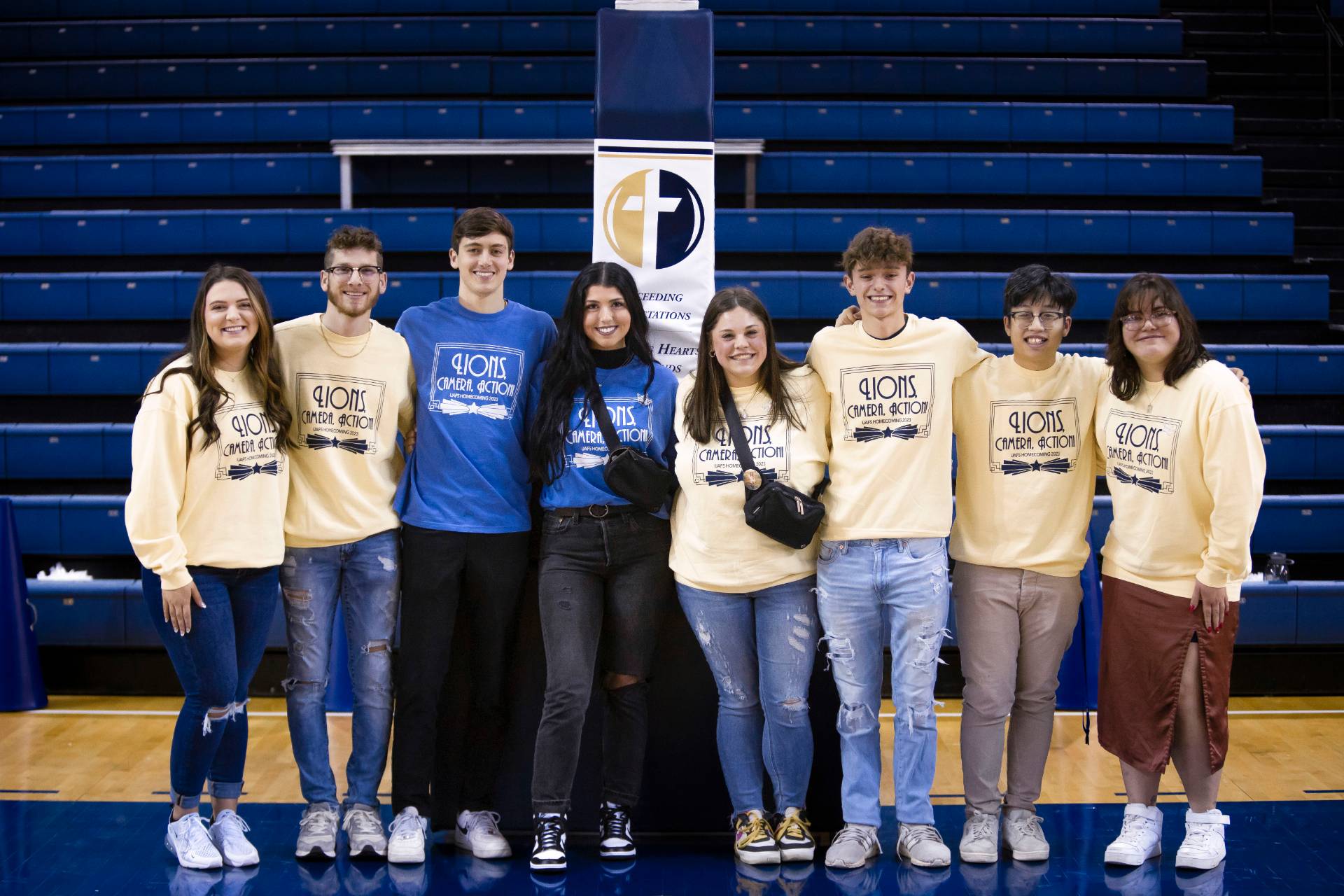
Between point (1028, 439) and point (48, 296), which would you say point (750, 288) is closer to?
point (1028, 439)

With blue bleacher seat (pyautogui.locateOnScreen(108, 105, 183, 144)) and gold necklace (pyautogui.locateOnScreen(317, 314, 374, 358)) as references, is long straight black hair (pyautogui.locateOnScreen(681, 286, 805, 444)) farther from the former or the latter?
blue bleacher seat (pyautogui.locateOnScreen(108, 105, 183, 144))

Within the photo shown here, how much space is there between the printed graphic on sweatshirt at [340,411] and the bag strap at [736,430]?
2.76 ft

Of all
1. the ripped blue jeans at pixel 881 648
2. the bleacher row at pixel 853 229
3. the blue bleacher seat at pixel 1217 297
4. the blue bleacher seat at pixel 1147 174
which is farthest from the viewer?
the blue bleacher seat at pixel 1147 174

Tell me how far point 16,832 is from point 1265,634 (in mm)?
4468

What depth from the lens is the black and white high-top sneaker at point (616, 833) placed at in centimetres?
290

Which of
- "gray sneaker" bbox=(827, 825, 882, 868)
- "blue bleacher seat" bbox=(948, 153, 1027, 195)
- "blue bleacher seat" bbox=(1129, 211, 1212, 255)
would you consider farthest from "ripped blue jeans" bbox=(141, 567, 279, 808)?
"blue bleacher seat" bbox=(1129, 211, 1212, 255)

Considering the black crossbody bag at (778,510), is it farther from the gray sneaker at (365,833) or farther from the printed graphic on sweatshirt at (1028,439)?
the gray sneaker at (365,833)

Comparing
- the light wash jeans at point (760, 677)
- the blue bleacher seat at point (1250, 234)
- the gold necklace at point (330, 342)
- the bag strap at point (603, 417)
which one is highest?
the blue bleacher seat at point (1250, 234)

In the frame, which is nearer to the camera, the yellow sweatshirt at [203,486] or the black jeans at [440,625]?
the yellow sweatshirt at [203,486]

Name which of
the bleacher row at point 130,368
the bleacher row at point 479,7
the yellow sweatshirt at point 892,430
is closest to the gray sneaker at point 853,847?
the yellow sweatshirt at point 892,430

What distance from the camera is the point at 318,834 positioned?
292cm

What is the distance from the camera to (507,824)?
3086mm

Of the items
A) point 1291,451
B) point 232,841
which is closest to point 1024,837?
point 232,841

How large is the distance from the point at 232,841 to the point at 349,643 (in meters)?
0.57
